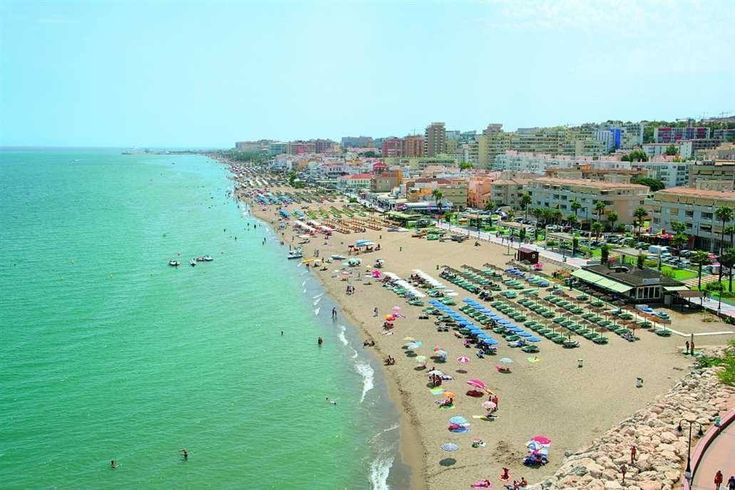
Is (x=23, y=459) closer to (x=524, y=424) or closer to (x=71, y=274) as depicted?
(x=524, y=424)

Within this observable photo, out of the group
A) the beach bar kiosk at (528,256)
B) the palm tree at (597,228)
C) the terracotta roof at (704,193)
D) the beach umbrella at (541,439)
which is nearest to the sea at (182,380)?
the beach umbrella at (541,439)

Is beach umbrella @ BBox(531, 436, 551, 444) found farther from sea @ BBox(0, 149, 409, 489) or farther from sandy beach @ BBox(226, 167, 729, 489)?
sea @ BBox(0, 149, 409, 489)

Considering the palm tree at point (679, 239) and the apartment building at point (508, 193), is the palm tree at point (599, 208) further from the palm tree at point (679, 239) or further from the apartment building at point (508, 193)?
the apartment building at point (508, 193)

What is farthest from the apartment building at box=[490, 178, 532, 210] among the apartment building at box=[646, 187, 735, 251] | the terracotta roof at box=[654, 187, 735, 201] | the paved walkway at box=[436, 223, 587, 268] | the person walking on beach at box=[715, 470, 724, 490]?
the person walking on beach at box=[715, 470, 724, 490]

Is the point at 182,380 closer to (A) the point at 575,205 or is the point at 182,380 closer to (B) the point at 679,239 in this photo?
(B) the point at 679,239

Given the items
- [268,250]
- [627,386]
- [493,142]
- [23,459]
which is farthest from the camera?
[493,142]

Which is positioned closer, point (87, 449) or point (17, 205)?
point (87, 449)

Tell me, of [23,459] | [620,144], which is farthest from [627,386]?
[620,144]
